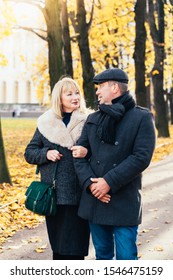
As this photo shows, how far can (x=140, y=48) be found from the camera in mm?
20297

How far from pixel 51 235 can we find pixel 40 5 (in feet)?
31.0

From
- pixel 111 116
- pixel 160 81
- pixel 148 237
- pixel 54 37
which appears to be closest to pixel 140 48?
pixel 160 81

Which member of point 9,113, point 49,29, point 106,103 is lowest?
point 9,113

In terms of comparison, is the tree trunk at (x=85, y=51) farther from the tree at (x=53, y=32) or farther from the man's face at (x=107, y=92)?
the man's face at (x=107, y=92)

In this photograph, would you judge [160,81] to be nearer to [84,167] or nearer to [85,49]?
[85,49]

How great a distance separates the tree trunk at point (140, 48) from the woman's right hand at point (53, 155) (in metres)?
15.6

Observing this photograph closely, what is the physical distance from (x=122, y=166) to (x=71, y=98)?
0.85 m

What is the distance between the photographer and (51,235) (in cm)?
515

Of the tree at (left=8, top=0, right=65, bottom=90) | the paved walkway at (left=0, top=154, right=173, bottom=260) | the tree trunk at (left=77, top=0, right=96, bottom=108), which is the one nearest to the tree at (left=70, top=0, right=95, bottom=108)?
the tree trunk at (left=77, top=0, right=96, bottom=108)

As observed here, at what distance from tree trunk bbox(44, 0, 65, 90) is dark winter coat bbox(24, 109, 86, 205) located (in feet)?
26.3

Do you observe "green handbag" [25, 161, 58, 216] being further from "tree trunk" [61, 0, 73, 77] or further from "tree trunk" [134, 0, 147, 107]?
"tree trunk" [134, 0, 147, 107]
